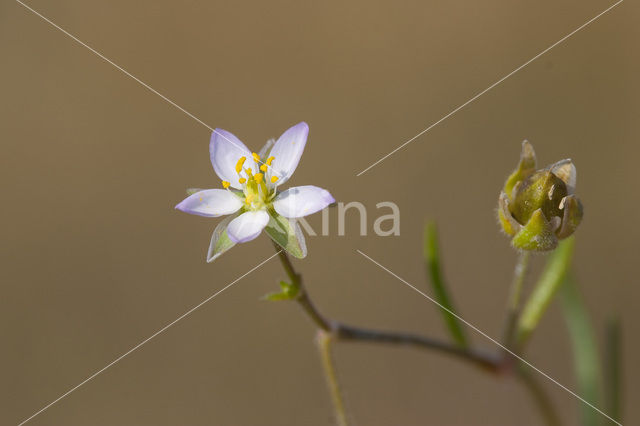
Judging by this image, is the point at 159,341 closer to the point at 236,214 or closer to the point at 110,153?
the point at 110,153

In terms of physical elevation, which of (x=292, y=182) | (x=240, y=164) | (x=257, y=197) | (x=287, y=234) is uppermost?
(x=292, y=182)

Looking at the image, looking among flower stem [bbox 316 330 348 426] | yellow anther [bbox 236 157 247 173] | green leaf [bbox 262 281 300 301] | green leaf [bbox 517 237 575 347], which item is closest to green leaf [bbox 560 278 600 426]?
green leaf [bbox 517 237 575 347]

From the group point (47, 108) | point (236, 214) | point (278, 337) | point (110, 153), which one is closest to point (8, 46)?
point (47, 108)

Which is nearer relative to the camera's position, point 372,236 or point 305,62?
point 372,236

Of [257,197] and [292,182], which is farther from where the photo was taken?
[292,182]

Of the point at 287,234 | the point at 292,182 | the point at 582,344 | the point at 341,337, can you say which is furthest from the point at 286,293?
the point at 292,182

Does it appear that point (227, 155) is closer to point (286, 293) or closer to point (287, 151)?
point (287, 151)
